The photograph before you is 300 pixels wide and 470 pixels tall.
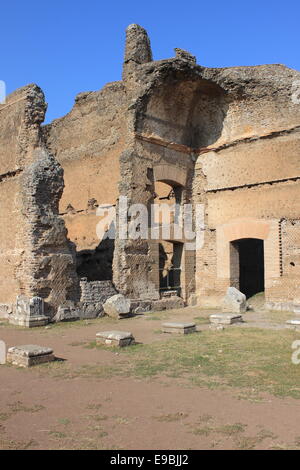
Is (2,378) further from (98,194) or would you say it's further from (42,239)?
(98,194)

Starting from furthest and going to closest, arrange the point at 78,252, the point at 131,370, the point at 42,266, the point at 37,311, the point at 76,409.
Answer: the point at 78,252 → the point at 42,266 → the point at 37,311 → the point at 131,370 → the point at 76,409

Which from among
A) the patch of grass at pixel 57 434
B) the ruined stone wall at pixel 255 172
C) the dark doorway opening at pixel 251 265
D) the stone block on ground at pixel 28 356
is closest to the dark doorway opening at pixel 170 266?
the ruined stone wall at pixel 255 172

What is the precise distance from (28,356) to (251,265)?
40.8ft

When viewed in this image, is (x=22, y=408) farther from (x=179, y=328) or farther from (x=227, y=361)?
(x=179, y=328)

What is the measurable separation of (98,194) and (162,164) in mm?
3628

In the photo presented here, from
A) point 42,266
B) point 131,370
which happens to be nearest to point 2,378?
point 131,370

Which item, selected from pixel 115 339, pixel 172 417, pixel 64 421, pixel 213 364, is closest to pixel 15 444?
pixel 64 421

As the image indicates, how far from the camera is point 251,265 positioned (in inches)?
671

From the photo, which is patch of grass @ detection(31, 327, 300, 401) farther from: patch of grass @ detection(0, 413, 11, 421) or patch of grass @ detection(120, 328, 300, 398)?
patch of grass @ detection(0, 413, 11, 421)

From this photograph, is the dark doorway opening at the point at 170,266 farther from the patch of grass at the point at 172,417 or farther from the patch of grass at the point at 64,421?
the patch of grass at the point at 64,421

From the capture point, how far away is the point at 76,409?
4199mm

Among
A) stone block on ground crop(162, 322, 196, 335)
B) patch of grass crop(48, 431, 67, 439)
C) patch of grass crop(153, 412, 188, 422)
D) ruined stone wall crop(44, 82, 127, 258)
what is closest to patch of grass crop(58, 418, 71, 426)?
patch of grass crop(48, 431, 67, 439)

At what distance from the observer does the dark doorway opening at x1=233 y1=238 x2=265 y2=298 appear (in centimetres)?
1681

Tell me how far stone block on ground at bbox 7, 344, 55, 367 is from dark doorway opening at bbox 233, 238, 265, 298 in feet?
38.3
